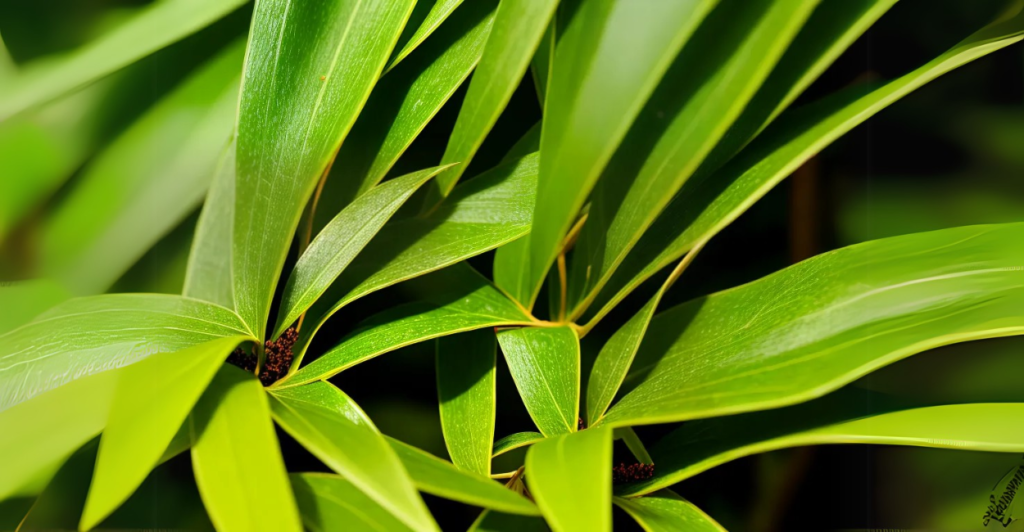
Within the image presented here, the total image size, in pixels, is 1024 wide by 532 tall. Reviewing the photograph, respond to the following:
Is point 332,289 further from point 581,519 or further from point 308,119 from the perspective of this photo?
point 581,519

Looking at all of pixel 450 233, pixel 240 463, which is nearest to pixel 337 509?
pixel 240 463

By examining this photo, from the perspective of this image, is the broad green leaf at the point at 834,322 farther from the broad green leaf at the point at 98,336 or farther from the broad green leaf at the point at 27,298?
the broad green leaf at the point at 27,298

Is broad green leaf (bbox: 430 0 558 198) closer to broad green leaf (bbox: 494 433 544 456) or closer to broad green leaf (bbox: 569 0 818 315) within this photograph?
broad green leaf (bbox: 569 0 818 315)

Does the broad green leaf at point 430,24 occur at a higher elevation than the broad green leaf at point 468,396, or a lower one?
higher

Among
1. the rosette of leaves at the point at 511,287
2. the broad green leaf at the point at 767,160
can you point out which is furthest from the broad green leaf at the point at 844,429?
the broad green leaf at the point at 767,160

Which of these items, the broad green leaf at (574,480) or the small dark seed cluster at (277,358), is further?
the small dark seed cluster at (277,358)

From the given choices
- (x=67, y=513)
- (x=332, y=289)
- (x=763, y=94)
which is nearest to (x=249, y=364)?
(x=332, y=289)

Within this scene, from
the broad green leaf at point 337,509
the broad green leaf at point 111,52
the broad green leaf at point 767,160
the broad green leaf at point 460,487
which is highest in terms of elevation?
the broad green leaf at point 111,52
